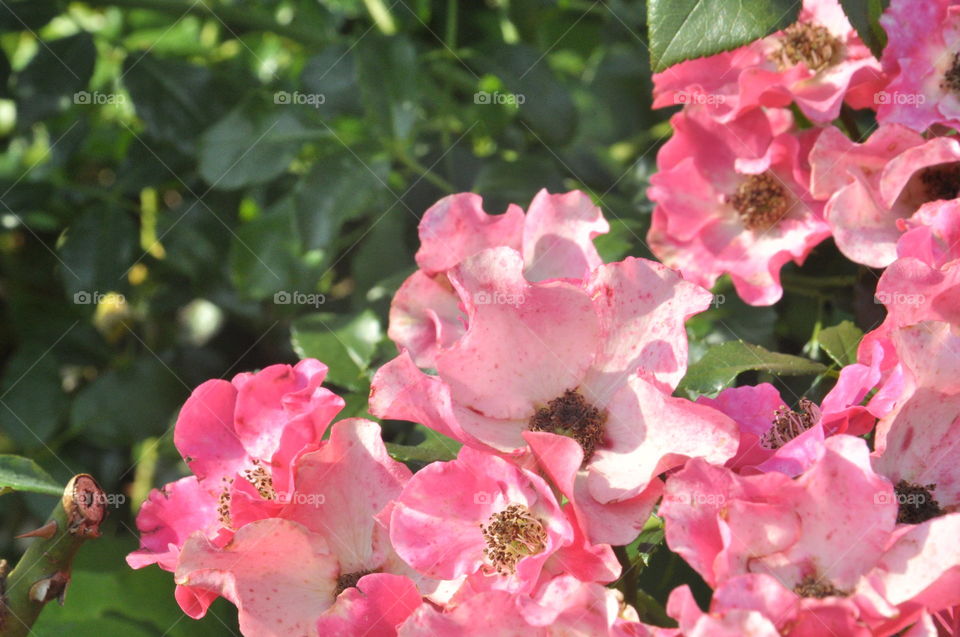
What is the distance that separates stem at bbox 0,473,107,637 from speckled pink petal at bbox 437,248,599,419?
1.10ft

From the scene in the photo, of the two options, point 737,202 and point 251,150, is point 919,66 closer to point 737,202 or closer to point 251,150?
point 737,202

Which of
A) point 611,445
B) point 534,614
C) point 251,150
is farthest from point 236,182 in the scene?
point 534,614

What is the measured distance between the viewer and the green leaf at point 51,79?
1.69 m

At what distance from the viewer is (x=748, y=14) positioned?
105cm

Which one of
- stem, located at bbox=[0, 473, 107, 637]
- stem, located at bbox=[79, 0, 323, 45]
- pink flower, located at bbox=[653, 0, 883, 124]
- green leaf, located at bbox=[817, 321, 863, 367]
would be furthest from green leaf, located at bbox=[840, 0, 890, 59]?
stem, located at bbox=[79, 0, 323, 45]

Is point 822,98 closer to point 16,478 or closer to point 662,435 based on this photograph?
point 662,435

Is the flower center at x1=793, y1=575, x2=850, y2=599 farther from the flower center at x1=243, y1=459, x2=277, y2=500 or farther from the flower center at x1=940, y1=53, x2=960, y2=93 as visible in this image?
the flower center at x1=940, y1=53, x2=960, y2=93

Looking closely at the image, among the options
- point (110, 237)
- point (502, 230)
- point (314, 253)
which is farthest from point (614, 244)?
point (110, 237)

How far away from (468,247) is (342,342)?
0.38 metres

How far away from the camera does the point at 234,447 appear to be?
1.01 metres

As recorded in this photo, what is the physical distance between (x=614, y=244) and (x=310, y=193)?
0.49 metres

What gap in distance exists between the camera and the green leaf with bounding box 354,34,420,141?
1528 millimetres

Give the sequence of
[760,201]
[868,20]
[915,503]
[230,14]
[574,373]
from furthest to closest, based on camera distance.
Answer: [230,14]
[760,201]
[868,20]
[574,373]
[915,503]

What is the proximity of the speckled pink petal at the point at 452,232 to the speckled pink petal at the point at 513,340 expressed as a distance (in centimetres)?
14
